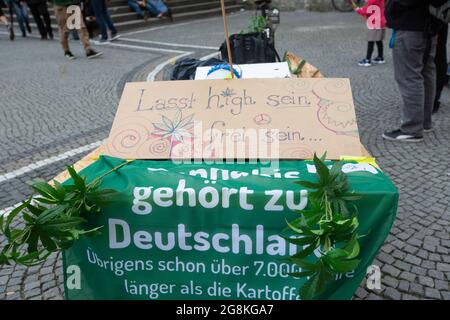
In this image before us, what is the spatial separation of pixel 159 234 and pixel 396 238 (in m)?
1.65

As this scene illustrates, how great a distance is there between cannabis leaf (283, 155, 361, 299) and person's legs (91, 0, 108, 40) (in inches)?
366

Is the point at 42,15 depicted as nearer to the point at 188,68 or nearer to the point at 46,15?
the point at 46,15

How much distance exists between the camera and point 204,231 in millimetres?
1732

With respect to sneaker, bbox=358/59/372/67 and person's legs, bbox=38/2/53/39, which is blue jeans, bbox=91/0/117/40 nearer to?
person's legs, bbox=38/2/53/39

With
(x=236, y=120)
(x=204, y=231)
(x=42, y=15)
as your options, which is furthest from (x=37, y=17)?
(x=204, y=231)

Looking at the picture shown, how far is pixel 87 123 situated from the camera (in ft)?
16.5

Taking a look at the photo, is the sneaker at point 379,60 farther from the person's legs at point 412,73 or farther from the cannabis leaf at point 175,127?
the cannabis leaf at point 175,127

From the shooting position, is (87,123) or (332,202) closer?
(332,202)

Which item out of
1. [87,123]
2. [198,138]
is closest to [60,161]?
[87,123]

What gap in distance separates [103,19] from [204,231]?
30.8 feet

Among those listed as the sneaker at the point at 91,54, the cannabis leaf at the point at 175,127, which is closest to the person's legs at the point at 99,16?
the sneaker at the point at 91,54

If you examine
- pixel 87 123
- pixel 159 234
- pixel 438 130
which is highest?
pixel 159 234

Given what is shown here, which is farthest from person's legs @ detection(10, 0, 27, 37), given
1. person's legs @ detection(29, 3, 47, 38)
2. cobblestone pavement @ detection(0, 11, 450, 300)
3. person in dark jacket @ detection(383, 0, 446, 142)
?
person in dark jacket @ detection(383, 0, 446, 142)
